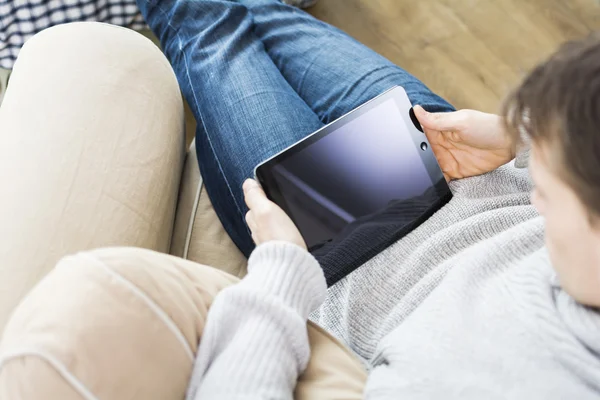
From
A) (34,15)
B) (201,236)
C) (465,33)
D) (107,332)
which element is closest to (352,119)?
(201,236)

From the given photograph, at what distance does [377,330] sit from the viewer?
737 mm

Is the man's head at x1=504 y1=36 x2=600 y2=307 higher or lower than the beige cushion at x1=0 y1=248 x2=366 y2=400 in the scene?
higher

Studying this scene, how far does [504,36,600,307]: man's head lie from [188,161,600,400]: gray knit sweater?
56 mm

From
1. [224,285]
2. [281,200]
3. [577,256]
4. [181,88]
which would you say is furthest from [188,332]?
[181,88]

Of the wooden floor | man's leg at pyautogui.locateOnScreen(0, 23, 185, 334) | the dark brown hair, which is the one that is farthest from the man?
the wooden floor

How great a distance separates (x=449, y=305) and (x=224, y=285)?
0.82ft

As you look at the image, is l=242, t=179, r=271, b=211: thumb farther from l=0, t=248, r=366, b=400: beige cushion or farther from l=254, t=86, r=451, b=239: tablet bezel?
l=0, t=248, r=366, b=400: beige cushion

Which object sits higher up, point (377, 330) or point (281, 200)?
point (281, 200)

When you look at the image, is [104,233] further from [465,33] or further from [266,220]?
[465,33]

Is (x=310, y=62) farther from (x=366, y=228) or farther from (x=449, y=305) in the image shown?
(x=449, y=305)

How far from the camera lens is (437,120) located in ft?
2.73

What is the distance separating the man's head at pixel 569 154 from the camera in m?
0.44

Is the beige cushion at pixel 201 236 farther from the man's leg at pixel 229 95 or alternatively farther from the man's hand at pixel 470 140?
the man's hand at pixel 470 140

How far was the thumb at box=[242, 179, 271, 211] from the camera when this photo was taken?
0.74 metres
